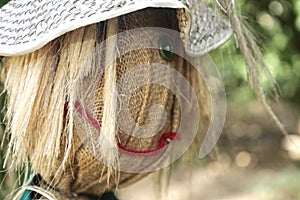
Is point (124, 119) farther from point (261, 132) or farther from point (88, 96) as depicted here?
point (261, 132)

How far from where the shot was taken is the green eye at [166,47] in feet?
2.19

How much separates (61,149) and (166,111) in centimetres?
12

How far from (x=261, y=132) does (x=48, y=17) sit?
2.40 meters

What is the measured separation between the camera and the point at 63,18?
575 mm

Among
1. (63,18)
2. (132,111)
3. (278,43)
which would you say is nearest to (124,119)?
(132,111)

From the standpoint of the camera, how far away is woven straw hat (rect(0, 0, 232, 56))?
0.56m

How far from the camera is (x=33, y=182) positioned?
0.69 m

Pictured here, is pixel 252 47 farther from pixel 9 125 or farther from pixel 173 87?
pixel 9 125

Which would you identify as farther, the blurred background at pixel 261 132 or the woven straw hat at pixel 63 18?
the blurred background at pixel 261 132

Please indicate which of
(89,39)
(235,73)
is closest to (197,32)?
(89,39)

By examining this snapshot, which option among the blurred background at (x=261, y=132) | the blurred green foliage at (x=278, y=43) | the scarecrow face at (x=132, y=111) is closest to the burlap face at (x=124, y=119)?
A: the scarecrow face at (x=132, y=111)

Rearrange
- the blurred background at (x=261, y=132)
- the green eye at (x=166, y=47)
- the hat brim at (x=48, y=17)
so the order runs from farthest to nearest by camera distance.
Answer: the blurred background at (x=261, y=132)
the green eye at (x=166, y=47)
the hat brim at (x=48, y=17)

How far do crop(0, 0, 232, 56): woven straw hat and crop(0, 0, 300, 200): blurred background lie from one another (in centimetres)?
41

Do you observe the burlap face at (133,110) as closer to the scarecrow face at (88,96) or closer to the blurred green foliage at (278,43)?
the scarecrow face at (88,96)
